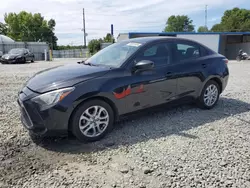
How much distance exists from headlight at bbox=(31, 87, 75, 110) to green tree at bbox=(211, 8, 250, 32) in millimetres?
57589

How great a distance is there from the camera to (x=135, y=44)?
4.09 m

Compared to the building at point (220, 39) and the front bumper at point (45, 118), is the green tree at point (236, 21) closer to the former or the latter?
the building at point (220, 39)

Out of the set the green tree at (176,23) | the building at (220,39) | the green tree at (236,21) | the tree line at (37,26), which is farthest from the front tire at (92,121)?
the green tree at (176,23)

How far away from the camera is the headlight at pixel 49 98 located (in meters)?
3.03

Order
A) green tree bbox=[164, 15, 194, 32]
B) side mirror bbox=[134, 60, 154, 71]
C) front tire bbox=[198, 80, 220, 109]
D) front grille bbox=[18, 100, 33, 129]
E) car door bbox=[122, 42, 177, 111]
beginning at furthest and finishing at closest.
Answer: green tree bbox=[164, 15, 194, 32] → front tire bbox=[198, 80, 220, 109] → car door bbox=[122, 42, 177, 111] → side mirror bbox=[134, 60, 154, 71] → front grille bbox=[18, 100, 33, 129]

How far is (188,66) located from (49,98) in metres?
2.75

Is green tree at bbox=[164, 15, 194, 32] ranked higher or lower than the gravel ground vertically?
higher

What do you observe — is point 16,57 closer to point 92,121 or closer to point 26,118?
point 26,118

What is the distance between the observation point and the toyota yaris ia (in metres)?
3.09

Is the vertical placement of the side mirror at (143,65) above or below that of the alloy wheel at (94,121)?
above

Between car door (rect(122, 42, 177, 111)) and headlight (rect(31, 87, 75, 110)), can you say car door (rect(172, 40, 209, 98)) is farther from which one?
headlight (rect(31, 87, 75, 110))

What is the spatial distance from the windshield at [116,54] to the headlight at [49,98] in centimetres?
108

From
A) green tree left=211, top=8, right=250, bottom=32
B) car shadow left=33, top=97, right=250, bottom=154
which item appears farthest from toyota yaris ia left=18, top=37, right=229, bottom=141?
green tree left=211, top=8, right=250, bottom=32

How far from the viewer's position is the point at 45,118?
3039 millimetres
